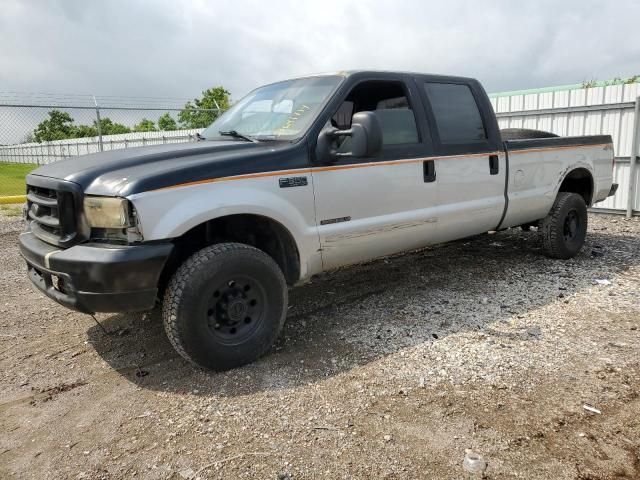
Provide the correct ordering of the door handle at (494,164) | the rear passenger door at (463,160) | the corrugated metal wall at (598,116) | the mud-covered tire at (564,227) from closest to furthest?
1. the rear passenger door at (463,160)
2. the door handle at (494,164)
3. the mud-covered tire at (564,227)
4. the corrugated metal wall at (598,116)

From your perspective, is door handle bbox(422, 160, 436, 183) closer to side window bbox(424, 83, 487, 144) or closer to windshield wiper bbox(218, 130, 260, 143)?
side window bbox(424, 83, 487, 144)

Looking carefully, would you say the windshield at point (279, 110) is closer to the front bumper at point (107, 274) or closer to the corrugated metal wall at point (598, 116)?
the front bumper at point (107, 274)

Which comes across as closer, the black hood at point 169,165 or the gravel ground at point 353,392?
the gravel ground at point 353,392

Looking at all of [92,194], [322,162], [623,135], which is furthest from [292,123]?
[623,135]

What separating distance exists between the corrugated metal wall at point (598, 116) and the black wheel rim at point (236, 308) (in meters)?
8.28

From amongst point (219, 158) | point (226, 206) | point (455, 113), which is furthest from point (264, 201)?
point (455, 113)

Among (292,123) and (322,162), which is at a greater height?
(292,123)

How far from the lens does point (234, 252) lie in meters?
3.35

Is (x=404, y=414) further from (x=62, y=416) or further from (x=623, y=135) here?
(x=623, y=135)

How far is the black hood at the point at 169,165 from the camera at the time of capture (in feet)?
10.1

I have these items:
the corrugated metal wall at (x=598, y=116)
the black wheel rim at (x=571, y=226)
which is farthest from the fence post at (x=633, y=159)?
the black wheel rim at (x=571, y=226)

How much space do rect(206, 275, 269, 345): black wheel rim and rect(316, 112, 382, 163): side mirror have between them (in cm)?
Answer: 105

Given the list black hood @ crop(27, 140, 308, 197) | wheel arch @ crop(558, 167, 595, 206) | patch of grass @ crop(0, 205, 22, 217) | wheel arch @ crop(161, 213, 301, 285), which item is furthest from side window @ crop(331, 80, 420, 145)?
patch of grass @ crop(0, 205, 22, 217)

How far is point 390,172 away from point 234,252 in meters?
1.51
